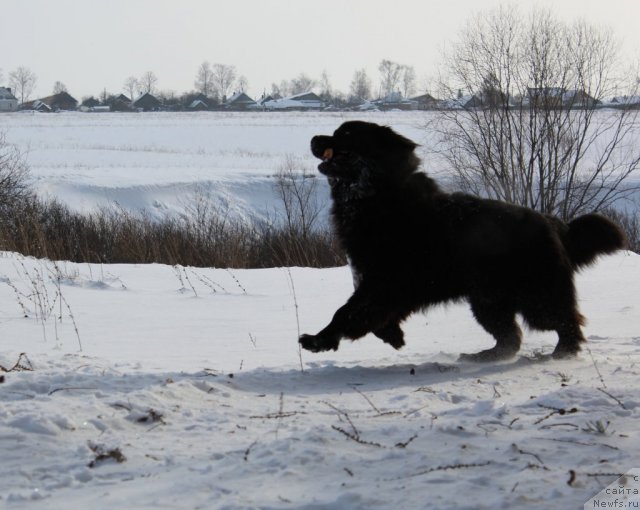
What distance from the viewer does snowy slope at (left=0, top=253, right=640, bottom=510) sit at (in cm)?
238

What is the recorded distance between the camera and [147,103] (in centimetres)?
11456

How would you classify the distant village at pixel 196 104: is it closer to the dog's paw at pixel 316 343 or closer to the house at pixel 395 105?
the house at pixel 395 105

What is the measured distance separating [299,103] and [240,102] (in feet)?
40.9

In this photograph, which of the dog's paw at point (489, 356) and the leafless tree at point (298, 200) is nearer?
the dog's paw at point (489, 356)

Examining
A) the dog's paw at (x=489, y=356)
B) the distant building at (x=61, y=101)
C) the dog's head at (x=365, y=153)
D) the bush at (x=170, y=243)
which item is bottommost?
the bush at (x=170, y=243)

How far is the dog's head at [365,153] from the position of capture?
524cm

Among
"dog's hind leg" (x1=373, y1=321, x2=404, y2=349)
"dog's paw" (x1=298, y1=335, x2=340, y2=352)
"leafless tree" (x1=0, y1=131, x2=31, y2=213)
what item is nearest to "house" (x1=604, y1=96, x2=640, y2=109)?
"leafless tree" (x1=0, y1=131, x2=31, y2=213)

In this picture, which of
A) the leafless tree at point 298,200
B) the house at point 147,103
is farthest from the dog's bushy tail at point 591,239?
the house at point 147,103

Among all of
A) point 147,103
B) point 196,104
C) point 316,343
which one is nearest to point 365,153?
point 316,343

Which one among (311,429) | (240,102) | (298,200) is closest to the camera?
(311,429)

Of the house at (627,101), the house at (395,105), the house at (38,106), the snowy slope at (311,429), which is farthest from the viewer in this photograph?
the house at (38,106)

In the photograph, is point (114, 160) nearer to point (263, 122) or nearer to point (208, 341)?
point (263, 122)

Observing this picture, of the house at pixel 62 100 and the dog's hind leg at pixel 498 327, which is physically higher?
the house at pixel 62 100

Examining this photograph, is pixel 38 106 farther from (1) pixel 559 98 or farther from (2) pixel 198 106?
(1) pixel 559 98
